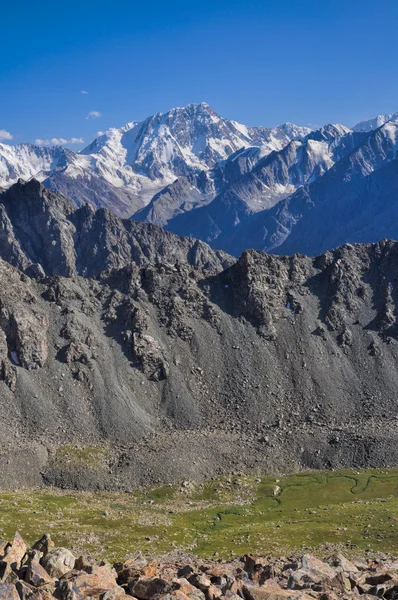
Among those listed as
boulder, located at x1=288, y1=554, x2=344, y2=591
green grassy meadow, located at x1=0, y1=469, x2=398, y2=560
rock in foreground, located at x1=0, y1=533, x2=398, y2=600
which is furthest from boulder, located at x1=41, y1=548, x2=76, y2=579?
green grassy meadow, located at x1=0, y1=469, x2=398, y2=560

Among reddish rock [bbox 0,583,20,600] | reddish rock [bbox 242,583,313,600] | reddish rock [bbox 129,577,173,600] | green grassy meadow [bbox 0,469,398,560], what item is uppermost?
reddish rock [bbox 0,583,20,600]

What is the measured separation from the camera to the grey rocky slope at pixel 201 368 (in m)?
134

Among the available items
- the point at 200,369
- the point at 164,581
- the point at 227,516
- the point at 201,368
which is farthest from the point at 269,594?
the point at 201,368

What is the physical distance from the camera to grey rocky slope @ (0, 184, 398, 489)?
134000mm

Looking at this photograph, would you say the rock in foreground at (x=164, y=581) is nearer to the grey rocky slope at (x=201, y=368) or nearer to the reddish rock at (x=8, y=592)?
the reddish rock at (x=8, y=592)

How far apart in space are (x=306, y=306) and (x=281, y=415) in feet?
144

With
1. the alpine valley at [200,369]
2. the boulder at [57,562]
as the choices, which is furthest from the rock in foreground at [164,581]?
the alpine valley at [200,369]

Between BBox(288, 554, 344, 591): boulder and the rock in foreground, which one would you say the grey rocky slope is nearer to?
the rock in foreground

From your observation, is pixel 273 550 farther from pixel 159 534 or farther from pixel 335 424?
pixel 335 424

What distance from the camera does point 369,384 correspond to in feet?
516

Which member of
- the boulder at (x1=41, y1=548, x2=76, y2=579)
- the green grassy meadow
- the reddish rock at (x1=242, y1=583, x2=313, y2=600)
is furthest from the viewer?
the green grassy meadow

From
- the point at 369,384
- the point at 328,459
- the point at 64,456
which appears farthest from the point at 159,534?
the point at 369,384

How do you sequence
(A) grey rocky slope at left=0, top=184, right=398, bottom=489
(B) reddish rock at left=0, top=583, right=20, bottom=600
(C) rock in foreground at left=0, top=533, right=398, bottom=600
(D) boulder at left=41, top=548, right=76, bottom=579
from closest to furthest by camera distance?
(B) reddish rock at left=0, top=583, right=20, bottom=600 → (C) rock in foreground at left=0, top=533, right=398, bottom=600 → (D) boulder at left=41, top=548, right=76, bottom=579 → (A) grey rocky slope at left=0, top=184, right=398, bottom=489

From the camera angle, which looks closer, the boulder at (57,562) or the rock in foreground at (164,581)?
the rock in foreground at (164,581)
